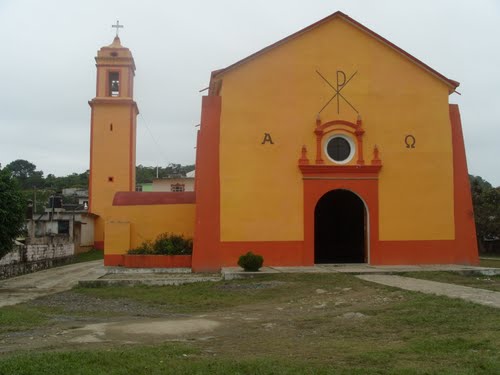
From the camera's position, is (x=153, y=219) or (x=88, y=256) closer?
(x=153, y=219)

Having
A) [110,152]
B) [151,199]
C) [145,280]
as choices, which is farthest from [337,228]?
[110,152]

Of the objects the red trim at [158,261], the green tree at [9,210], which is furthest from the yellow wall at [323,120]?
the green tree at [9,210]

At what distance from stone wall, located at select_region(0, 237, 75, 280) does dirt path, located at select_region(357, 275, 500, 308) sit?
39.3 ft

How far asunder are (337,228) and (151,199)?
7.44 meters

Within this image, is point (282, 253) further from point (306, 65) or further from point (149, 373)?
point (149, 373)

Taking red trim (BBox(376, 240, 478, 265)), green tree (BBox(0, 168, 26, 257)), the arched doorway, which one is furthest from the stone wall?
red trim (BBox(376, 240, 478, 265))

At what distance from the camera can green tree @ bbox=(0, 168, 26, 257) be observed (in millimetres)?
14828

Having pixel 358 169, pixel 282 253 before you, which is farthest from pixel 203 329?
pixel 358 169

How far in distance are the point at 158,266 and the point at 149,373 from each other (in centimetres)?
1275

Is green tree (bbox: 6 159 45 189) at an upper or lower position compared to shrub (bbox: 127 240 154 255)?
upper

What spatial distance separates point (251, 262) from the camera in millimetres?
15906

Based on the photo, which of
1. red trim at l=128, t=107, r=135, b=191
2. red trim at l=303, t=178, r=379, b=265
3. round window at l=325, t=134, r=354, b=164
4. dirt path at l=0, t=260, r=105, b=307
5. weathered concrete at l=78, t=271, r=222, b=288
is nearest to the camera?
dirt path at l=0, t=260, r=105, b=307

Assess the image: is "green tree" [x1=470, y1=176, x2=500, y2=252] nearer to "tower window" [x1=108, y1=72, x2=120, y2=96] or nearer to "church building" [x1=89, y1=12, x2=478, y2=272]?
"church building" [x1=89, y1=12, x2=478, y2=272]

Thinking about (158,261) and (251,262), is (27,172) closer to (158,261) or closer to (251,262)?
(158,261)
